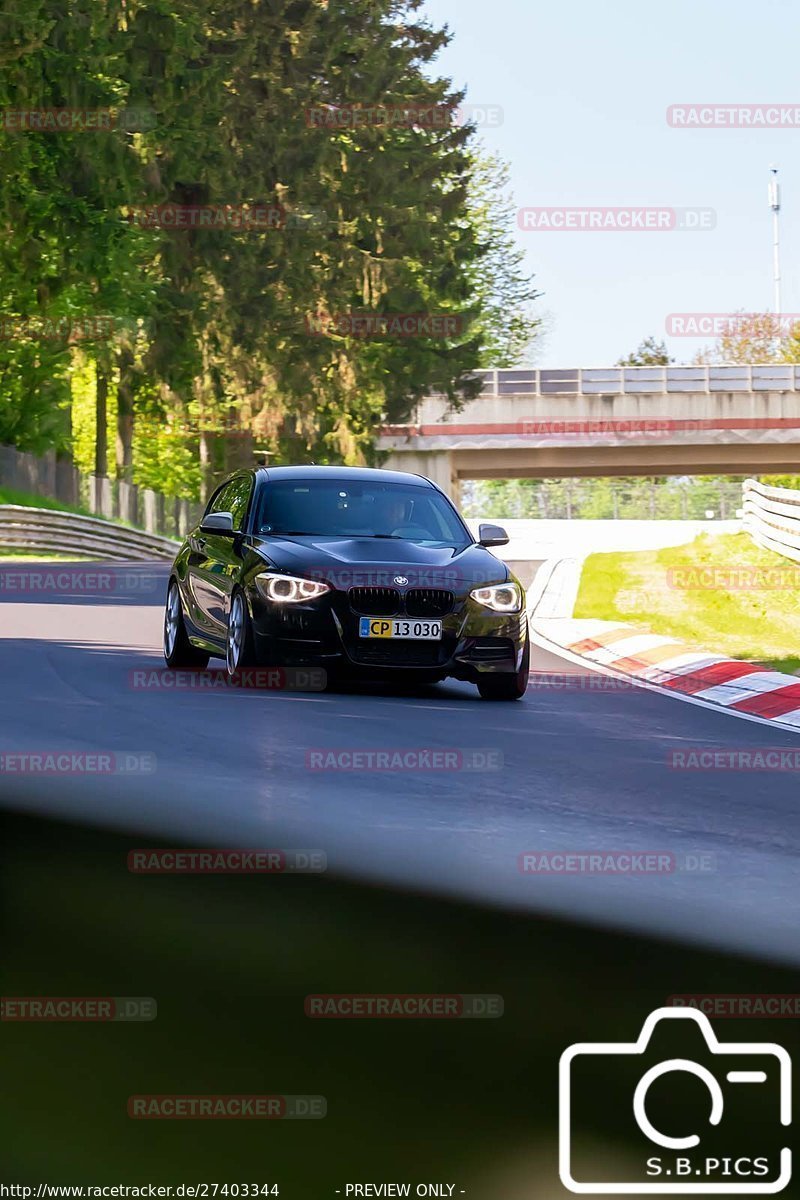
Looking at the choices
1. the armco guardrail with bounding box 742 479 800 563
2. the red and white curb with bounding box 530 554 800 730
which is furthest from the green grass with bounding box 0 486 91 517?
the red and white curb with bounding box 530 554 800 730

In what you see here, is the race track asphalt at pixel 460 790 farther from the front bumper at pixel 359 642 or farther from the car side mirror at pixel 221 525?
the car side mirror at pixel 221 525

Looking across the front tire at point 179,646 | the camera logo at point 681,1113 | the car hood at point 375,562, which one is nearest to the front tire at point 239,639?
the car hood at point 375,562

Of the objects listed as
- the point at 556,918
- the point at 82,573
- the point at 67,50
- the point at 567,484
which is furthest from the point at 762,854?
the point at 567,484

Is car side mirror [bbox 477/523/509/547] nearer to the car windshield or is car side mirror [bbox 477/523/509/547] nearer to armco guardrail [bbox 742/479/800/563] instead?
the car windshield

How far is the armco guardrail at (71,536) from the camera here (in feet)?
142

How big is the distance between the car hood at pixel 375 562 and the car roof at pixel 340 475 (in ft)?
3.25

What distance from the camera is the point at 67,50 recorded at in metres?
33.8

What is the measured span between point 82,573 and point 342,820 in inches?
983

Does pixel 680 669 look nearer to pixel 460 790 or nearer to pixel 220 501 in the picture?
pixel 220 501

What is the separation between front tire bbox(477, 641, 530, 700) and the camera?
539 inches

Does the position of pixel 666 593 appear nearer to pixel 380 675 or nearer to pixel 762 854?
pixel 380 675

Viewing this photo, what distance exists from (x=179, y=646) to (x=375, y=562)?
8.47 ft

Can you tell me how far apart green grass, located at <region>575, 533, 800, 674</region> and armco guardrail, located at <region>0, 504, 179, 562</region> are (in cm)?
1275

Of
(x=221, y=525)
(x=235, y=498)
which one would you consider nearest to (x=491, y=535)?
(x=221, y=525)
